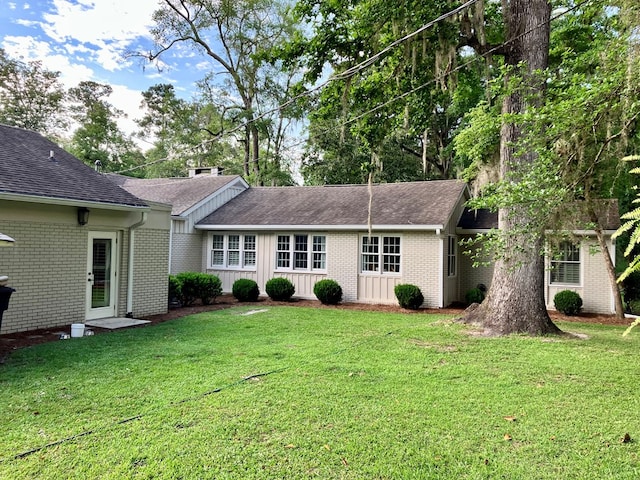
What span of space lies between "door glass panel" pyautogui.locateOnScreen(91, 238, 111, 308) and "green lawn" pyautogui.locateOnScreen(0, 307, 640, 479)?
227cm

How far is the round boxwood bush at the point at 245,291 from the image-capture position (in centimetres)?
1447

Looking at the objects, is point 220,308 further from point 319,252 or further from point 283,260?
point 319,252

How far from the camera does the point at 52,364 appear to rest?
6.19m

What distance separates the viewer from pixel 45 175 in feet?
30.4

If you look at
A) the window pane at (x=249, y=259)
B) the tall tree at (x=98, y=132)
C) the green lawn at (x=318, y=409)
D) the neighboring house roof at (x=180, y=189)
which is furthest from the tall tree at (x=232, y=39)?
the green lawn at (x=318, y=409)

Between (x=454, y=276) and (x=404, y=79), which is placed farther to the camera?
(x=454, y=276)

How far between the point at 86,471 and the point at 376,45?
8.86 m

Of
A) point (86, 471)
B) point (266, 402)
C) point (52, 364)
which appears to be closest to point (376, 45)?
point (266, 402)

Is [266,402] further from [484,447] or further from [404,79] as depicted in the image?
[404,79]

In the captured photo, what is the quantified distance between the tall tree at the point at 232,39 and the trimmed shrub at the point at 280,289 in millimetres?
14798

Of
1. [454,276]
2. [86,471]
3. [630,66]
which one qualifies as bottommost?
[86,471]

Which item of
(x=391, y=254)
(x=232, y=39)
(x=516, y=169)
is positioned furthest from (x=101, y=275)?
(x=232, y=39)

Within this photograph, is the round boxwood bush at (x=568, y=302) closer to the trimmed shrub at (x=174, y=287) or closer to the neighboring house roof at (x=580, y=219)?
the neighboring house roof at (x=580, y=219)

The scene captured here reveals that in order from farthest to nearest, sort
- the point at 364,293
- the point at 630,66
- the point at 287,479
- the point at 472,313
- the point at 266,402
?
the point at 364,293 → the point at 472,313 → the point at 630,66 → the point at 266,402 → the point at 287,479
